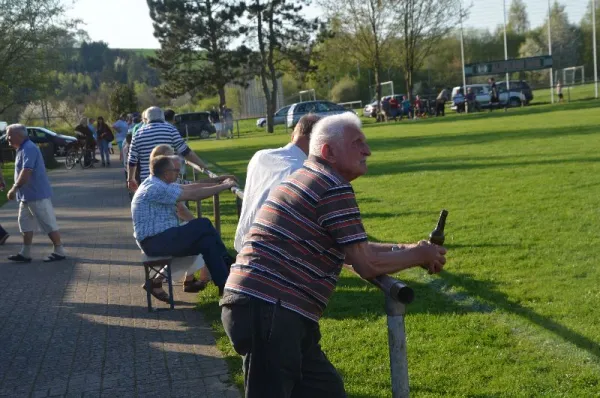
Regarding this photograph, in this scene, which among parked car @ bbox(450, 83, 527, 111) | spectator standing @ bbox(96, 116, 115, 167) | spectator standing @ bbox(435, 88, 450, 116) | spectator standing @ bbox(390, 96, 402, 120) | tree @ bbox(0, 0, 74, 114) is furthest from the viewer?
spectator standing @ bbox(390, 96, 402, 120)

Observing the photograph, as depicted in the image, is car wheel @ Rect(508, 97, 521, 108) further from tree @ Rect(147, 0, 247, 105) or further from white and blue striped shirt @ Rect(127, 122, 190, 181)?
white and blue striped shirt @ Rect(127, 122, 190, 181)

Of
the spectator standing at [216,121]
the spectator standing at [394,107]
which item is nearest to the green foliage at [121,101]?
the spectator standing at [216,121]

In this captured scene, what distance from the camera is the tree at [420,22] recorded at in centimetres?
6025

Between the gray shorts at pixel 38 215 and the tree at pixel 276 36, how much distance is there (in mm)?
46930

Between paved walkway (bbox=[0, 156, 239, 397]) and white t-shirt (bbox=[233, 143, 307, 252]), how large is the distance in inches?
47.5

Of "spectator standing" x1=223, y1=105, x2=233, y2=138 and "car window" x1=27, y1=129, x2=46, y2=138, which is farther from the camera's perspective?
"spectator standing" x1=223, y1=105, x2=233, y2=138

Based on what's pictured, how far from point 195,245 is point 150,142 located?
326 centimetres

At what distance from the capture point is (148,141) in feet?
34.4

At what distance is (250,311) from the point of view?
3438 millimetres

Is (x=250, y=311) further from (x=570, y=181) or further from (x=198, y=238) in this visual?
(x=570, y=181)

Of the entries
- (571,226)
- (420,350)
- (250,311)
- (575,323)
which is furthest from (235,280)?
(571,226)

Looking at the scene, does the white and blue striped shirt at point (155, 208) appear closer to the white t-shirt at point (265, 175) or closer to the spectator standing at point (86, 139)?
the white t-shirt at point (265, 175)

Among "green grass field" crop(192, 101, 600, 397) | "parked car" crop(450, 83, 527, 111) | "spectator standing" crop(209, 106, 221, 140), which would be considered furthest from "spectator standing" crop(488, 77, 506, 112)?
"green grass field" crop(192, 101, 600, 397)

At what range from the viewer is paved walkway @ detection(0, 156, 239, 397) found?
5828mm
